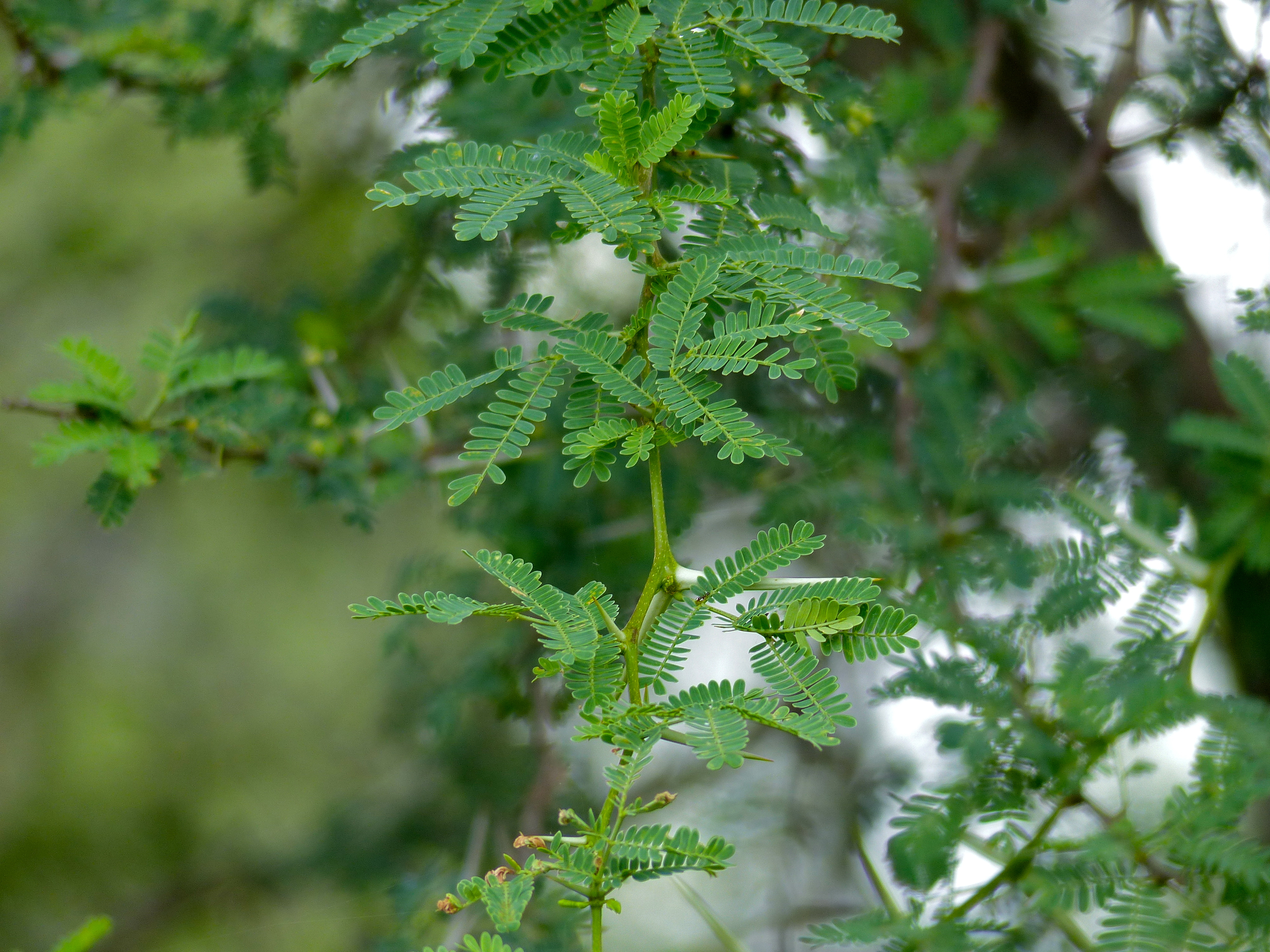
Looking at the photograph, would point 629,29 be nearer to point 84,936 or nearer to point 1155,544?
point 84,936

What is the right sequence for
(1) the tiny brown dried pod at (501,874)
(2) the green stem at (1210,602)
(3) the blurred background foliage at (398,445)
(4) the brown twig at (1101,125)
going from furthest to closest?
(4) the brown twig at (1101,125) → (3) the blurred background foliage at (398,445) → (2) the green stem at (1210,602) → (1) the tiny brown dried pod at (501,874)

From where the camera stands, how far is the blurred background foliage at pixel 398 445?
3.56 ft

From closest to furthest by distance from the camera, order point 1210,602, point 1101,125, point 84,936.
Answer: point 84,936 < point 1210,602 < point 1101,125

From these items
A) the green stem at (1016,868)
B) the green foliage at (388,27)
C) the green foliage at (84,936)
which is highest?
the green foliage at (388,27)

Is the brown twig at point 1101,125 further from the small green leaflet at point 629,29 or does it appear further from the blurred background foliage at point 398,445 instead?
the small green leaflet at point 629,29

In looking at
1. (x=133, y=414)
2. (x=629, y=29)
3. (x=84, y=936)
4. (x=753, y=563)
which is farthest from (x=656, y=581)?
(x=133, y=414)

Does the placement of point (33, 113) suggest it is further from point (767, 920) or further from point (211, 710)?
point (767, 920)

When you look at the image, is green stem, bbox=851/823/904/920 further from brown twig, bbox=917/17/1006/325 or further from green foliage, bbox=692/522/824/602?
brown twig, bbox=917/17/1006/325

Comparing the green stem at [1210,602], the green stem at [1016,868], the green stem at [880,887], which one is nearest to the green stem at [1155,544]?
the green stem at [1210,602]

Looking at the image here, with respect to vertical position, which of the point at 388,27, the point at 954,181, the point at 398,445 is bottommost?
the point at 398,445

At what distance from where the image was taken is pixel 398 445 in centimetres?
108

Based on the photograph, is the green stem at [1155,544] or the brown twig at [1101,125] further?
the brown twig at [1101,125]

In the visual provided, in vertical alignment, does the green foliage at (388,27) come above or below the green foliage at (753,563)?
above

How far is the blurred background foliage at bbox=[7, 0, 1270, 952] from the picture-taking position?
3.56 feet
